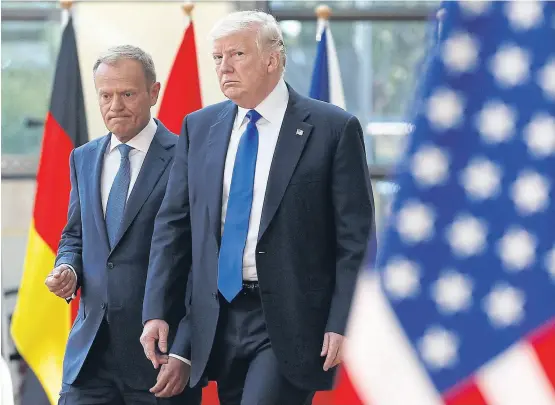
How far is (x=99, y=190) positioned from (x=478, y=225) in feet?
6.94

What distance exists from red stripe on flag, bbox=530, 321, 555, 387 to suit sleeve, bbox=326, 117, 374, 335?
1.30 m

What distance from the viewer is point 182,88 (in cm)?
527

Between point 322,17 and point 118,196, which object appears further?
point 322,17

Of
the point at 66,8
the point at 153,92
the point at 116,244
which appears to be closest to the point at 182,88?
the point at 66,8

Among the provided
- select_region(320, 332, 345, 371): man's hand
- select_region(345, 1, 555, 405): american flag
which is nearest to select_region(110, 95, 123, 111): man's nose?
select_region(320, 332, 345, 371): man's hand

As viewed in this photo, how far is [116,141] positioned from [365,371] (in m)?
2.06

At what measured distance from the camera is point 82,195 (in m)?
3.74

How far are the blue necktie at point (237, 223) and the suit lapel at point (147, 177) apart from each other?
51cm

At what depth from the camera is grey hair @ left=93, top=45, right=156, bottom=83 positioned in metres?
3.67

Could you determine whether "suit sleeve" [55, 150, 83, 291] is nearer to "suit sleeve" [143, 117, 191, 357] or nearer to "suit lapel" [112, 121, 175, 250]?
"suit lapel" [112, 121, 175, 250]

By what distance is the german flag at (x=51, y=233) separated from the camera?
506 cm

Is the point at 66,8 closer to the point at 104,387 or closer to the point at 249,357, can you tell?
the point at 104,387

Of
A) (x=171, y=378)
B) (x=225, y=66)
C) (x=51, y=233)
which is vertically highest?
(x=225, y=66)

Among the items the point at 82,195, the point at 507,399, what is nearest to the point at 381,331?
the point at 507,399
